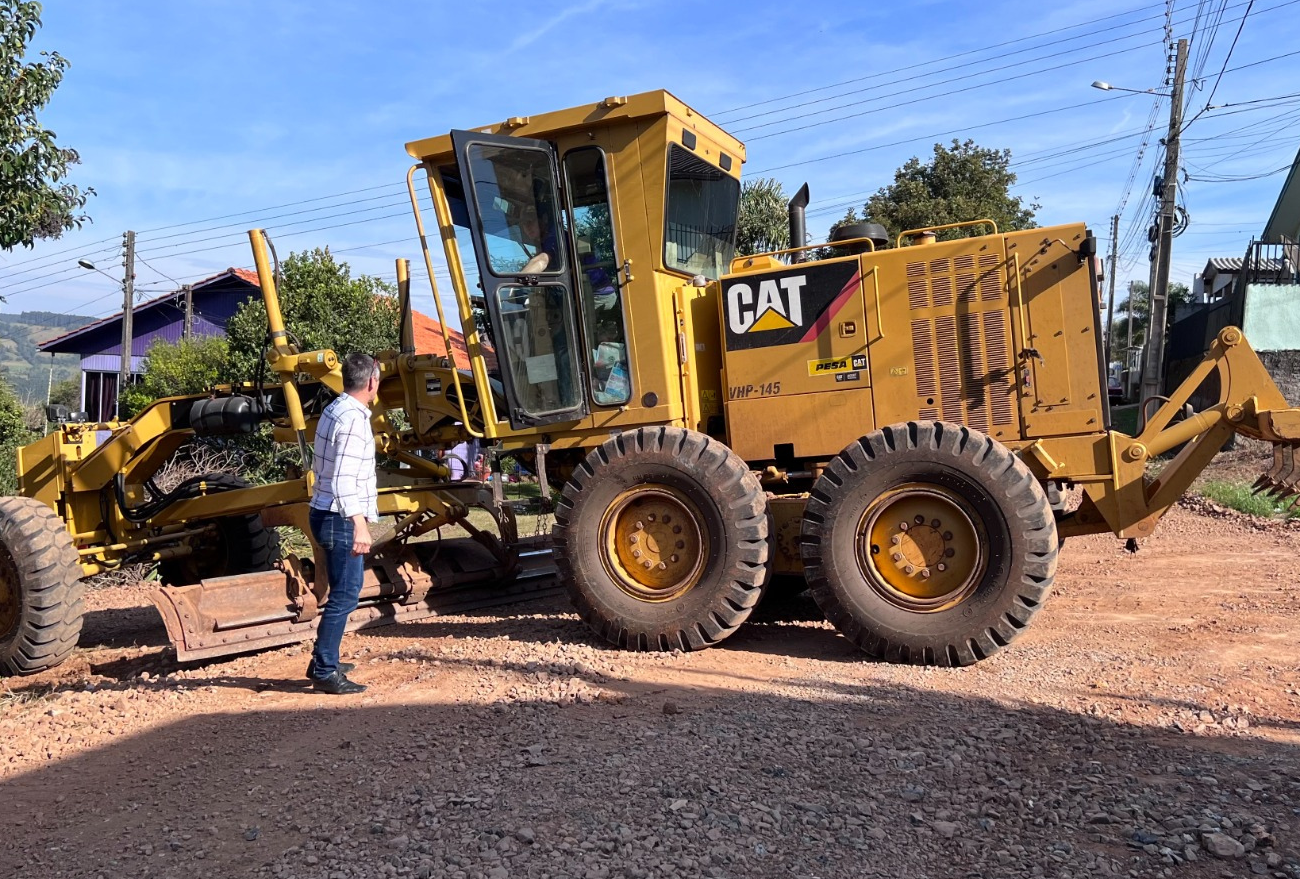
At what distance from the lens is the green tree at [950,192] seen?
20562 millimetres

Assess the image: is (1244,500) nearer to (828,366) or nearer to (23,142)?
(828,366)

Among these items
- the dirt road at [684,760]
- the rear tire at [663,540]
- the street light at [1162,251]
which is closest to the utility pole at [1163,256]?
the street light at [1162,251]

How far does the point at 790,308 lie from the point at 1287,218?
27.8 m

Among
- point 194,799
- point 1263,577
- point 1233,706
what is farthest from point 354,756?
point 1263,577

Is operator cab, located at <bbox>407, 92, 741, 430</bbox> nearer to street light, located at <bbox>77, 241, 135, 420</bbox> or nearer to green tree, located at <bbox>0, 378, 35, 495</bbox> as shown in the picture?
green tree, located at <bbox>0, 378, 35, 495</bbox>

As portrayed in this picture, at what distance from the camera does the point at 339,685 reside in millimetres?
5043

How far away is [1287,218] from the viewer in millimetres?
27297

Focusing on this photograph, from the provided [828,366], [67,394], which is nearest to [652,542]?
[828,366]

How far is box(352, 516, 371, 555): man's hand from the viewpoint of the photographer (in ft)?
16.7

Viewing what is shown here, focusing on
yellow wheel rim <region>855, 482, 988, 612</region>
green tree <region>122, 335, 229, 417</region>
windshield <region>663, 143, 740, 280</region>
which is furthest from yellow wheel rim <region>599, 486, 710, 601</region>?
green tree <region>122, 335, 229, 417</region>

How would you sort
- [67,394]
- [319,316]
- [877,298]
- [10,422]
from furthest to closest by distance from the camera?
[67,394]
[319,316]
[10,422]
[877,298]

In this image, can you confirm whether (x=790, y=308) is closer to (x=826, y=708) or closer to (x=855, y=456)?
(x=855, y=456)

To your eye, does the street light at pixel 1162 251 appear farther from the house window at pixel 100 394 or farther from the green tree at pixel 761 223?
the house window at pixel 100 394

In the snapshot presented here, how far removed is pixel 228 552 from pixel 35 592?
74.7 inches
